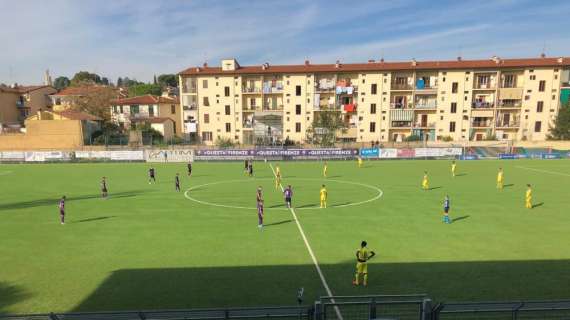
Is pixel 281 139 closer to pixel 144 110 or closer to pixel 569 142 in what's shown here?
pixel 144 110

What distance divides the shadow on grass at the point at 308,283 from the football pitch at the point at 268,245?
6 centimetres

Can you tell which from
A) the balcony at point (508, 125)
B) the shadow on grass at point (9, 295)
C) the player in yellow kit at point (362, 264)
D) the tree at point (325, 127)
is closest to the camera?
the shadow on grass at point (9, 295)

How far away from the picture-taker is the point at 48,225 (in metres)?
19.5

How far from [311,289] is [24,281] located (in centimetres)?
1070

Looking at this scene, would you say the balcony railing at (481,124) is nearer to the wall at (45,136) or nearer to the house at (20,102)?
the wall at (45,136)

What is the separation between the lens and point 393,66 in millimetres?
66875

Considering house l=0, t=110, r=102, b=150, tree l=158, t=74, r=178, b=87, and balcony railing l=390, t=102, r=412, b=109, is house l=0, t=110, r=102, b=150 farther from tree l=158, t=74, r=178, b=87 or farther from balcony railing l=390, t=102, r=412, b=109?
tree l=158, t=74, r=178, b=87

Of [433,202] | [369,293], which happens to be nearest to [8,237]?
[369,293]

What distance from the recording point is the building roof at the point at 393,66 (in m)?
63.1

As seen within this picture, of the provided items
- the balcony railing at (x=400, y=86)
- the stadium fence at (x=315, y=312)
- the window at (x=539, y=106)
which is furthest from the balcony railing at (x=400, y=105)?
the stadium fence at (x=315, y=312)

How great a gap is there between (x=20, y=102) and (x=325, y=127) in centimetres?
7476

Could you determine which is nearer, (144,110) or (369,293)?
(369,293)

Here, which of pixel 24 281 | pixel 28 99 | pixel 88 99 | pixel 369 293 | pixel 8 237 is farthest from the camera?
pixel 28 99

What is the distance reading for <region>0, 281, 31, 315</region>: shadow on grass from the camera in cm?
1108
